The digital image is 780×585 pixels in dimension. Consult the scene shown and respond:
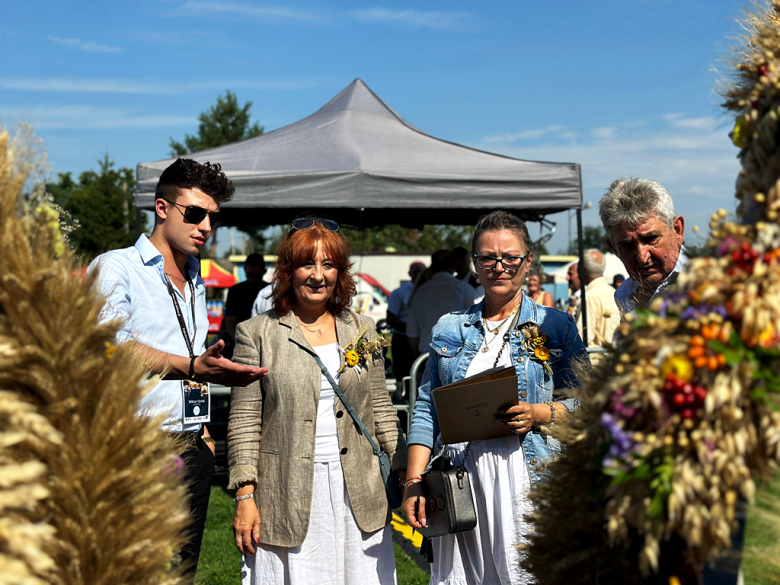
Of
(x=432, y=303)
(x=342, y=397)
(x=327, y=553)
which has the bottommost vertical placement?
(x=327, y=553)

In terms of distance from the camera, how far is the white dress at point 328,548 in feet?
9.06

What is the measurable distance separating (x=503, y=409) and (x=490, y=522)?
1.61 ft

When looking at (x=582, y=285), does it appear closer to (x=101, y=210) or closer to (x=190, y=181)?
(x=190, y=181)

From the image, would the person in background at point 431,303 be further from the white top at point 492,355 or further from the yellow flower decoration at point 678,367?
the yellow flower decoration at point 678,367

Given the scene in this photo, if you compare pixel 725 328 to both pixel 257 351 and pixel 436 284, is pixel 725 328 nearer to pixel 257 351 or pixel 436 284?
pixel 257 351

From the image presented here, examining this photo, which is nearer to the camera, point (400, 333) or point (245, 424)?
point (245, 424)

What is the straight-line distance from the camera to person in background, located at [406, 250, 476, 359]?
7.25m

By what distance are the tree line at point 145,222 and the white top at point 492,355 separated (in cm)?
151

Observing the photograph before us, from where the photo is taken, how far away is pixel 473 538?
2.62 m

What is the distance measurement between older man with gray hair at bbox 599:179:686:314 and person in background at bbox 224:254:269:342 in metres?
5.15

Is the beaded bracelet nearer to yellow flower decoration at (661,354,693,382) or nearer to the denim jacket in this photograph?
the denim jacket

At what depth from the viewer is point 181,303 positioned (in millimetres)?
2812

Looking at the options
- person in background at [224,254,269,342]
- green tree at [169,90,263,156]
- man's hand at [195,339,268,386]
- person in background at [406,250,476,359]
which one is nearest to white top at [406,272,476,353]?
person in background at [406,250,476,359]

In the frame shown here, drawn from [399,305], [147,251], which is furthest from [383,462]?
[399,305]
